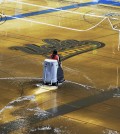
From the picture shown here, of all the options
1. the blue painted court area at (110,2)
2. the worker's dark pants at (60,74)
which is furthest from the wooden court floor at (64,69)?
the blue painted court area at (110,2)

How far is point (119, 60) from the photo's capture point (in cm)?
2362

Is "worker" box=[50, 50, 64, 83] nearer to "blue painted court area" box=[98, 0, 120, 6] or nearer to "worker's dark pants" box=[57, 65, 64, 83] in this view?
"worker's dark pants" box=[57, 65, 64, 83]

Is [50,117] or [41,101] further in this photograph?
[41,101]

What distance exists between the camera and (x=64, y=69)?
2189 cm

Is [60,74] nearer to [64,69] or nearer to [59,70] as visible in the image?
[59,70]

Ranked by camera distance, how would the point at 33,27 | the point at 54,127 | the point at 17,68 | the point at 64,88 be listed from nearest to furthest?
the point at 54,127 < the point at 64,88 < the point at 17,68 < the point at 33,27

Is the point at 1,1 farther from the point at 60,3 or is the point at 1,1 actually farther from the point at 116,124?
the point at 116,124

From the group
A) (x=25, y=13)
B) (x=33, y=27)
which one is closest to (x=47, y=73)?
(x=33, y=27)

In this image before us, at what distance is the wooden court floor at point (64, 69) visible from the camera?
16000 mm

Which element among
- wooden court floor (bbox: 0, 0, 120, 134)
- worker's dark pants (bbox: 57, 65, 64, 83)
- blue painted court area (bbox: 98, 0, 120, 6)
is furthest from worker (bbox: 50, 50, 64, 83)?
blue painted court area (bbox: 98, 0, 120, 6)

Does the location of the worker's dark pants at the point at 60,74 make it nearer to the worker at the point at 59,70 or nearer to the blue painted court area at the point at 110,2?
the worker at the point at 59,70

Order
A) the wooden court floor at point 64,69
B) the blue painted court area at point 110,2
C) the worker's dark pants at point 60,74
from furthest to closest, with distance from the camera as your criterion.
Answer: the blue painted court area at point 110,2 < the worker's dark pants at point 60,74 < the wooden court floor at point 64,69

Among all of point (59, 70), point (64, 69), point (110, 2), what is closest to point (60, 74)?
point (59, 70)

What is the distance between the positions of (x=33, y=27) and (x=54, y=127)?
15.6 metres
